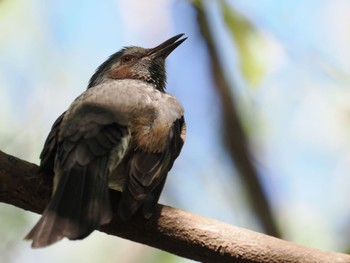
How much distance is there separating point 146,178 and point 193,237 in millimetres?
499

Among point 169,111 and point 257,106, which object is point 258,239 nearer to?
point 169,111

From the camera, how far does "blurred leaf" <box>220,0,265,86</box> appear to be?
7.80 m

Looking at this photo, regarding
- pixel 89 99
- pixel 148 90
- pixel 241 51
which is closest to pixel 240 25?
pixel 241 51

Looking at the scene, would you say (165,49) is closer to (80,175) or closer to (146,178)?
(146,178)

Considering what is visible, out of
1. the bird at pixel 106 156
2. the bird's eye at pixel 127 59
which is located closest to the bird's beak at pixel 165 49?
the bird's eye at pixel 127 59

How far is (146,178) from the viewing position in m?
4.30

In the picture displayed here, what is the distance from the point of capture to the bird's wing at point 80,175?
3660 millimetres

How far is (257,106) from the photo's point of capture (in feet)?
25.5

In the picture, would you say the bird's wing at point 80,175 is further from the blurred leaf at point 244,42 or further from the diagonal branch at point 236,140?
the blurred leaf at point 244,42

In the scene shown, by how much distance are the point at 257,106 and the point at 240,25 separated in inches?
40.4

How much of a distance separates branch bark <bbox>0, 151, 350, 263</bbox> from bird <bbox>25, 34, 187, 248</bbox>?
114 millimetres

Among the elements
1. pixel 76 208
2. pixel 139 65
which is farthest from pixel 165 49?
pixel 76 208

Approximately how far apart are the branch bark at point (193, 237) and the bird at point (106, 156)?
114mm

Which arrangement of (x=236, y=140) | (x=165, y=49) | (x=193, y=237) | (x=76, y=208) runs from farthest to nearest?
(x=165, y=49) → (x=236, y=140) → (x=193, y=237) → (x=76, y=208)
